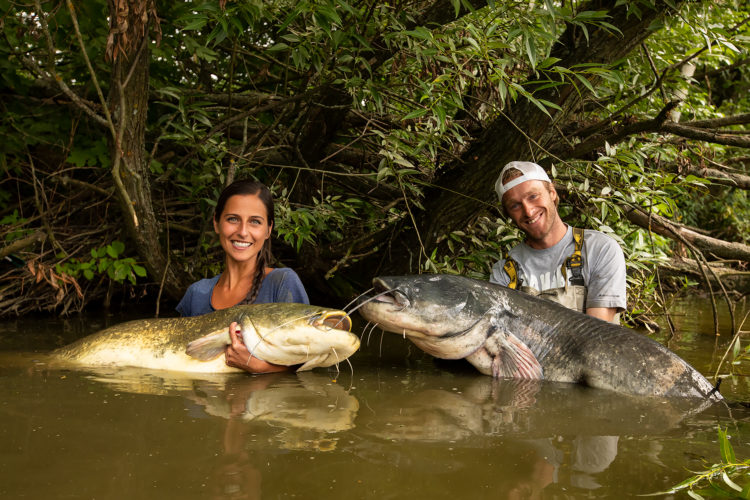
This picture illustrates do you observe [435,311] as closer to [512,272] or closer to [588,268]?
[512,272]

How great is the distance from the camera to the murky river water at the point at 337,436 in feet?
5.72

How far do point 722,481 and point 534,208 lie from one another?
2.26m

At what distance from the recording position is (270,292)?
3.64 m

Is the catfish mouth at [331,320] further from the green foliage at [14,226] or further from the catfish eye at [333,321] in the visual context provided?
the green foliage at [14,226]

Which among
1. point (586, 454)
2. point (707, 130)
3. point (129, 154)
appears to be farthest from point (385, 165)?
point (586, 454)

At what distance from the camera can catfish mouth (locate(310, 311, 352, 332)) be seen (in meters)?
3.00

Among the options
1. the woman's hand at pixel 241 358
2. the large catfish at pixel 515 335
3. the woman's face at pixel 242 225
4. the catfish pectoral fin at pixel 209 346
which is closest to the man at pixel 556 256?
the large catfish at pixel 515 335

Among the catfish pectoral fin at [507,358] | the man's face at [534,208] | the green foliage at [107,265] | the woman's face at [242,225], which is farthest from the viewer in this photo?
the green foliage at [107,265]

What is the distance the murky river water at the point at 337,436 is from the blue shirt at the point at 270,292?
1.72 ft

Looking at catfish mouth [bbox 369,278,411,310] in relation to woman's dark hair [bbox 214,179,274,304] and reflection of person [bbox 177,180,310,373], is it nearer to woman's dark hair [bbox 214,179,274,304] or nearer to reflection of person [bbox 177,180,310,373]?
reflection of person [bbox 177,180,310,373]

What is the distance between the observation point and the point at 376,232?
5320mm

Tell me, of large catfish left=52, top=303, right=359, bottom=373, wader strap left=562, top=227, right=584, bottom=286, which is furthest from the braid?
wader strap left=562, top=227, right=584, bottom=286

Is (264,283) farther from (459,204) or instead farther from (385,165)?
(459,204)

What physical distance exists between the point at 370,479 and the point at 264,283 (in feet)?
6.74
